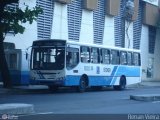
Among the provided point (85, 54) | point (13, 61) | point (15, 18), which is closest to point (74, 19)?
point (13, 61)

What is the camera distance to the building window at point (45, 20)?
39.8 meters

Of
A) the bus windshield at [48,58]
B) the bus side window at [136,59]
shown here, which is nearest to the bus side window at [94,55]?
the bus windshield at [48,58]

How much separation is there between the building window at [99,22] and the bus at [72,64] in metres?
12.6

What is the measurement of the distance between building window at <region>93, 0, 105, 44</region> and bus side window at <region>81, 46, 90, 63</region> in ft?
51.8

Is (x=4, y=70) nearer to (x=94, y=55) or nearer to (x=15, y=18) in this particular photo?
(x=15, y=18)

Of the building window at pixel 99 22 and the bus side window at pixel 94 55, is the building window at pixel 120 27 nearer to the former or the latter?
the building window at pixel 99 22

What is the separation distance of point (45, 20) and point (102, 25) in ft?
29.2

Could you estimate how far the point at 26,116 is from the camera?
15602mm

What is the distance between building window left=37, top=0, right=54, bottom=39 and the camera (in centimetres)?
3981

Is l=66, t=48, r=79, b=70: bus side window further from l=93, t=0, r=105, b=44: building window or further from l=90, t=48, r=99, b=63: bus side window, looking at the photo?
l=93, t=0, r=105, b=44: building window

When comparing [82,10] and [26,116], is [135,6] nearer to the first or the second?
[82,10]

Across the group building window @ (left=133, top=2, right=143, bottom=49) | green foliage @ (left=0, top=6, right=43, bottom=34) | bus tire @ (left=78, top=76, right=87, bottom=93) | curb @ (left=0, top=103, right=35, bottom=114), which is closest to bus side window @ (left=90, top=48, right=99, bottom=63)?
bus tire @ (left=78, top=76, right=87, bottom=93)

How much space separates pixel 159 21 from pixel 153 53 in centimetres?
388


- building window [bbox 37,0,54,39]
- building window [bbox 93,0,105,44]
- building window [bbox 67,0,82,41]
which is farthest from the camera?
building window [bbox 93,0,105,44]
